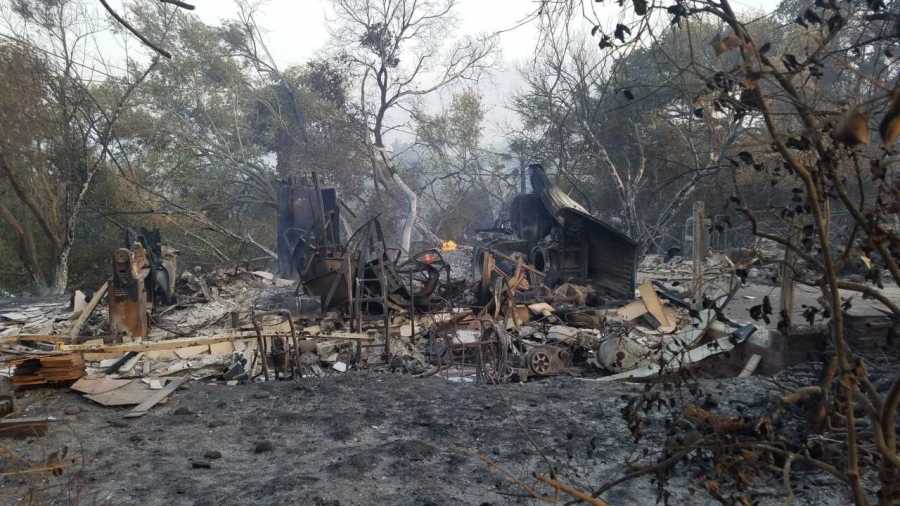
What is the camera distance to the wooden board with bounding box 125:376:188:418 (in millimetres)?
5531

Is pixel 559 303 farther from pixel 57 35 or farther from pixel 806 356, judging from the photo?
pixel 57 35

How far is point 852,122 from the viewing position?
1083 millimetres

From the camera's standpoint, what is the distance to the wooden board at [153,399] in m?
5.53

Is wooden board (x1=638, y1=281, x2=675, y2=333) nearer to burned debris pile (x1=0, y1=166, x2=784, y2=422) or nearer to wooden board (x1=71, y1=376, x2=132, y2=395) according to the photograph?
burned debris pile (x1=0, y1=166, x2=784, y2=422)

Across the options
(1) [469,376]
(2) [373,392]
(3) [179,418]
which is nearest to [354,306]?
(1) [469,376]

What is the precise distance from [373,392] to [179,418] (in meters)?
1.94

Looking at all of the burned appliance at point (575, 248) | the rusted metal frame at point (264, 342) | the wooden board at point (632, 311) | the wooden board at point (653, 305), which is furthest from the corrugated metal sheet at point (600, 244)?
the rusted metal frame at point (264, 342)

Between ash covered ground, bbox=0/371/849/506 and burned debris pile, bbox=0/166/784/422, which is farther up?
burned debris pile, bbox=0/166/784/422

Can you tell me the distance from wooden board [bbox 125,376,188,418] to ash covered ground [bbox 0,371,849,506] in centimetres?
10

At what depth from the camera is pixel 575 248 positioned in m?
12.9

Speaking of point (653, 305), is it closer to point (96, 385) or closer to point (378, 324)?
point (378, 324)

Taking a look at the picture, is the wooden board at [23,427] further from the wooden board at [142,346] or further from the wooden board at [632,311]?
the wooden board at [632,311]

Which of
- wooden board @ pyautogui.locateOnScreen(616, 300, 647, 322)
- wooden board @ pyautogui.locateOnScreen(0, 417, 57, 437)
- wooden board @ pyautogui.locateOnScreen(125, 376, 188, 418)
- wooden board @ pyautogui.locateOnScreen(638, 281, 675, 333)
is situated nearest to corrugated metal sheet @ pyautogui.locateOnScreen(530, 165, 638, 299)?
wooden board @ pyautogui.locateOnScreen(616, 300, 647, 322)

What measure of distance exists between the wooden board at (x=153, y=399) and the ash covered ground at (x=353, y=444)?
0.10 meters
